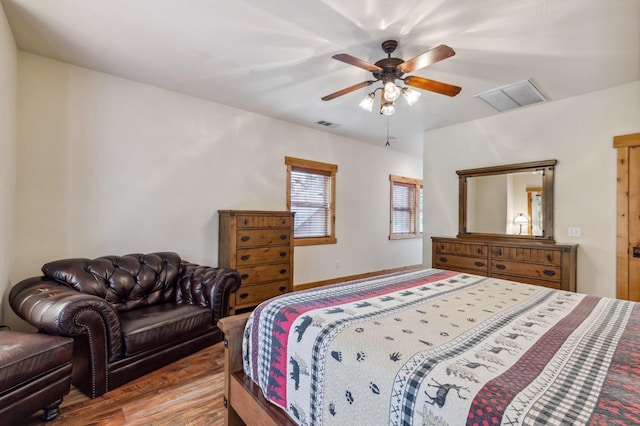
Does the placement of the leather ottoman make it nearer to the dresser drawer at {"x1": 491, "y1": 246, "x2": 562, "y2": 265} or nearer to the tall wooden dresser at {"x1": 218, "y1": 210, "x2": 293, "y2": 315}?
the tall wooden dresser at {"x1": 218, "y1": 210, "x2": 293, "y2": 315}

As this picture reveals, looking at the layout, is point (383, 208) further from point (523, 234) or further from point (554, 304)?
point (554, 304)

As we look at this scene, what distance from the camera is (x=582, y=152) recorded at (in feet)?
11.3

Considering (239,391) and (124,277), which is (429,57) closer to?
(239,391)

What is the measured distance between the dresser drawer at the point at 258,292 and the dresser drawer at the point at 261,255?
1.00ft

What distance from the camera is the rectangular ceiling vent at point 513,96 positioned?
322 cm

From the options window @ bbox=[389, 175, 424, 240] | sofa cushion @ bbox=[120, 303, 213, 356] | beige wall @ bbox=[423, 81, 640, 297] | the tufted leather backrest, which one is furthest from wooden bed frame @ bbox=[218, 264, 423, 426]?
window @ bbox=[389, 175, 424, 240]

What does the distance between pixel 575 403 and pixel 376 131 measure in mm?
4661

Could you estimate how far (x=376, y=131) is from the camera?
5.03 meters

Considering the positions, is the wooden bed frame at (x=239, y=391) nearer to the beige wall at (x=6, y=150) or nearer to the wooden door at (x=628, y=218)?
the beige wall at (x=6, y=150)

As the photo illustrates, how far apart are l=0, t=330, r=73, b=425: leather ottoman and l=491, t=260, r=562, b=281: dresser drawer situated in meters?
4.20

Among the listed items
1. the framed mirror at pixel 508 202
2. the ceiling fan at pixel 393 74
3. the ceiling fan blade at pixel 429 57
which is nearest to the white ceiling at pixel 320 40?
the ceiling fan at pixel 393 74

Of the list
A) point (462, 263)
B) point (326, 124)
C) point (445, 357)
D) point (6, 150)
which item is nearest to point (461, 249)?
point (462, 263)

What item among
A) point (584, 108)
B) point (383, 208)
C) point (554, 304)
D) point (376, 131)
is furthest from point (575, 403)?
point (383, 208)

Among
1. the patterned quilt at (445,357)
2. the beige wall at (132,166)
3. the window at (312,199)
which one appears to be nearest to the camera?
the patterned quilt at (445,357)
